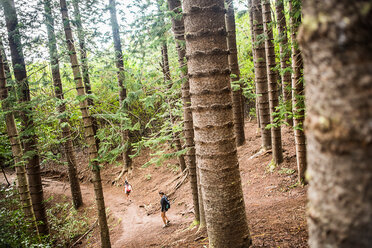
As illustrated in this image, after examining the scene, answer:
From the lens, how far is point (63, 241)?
36.2ft

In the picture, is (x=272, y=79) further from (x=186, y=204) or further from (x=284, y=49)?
(x=186, y=204)

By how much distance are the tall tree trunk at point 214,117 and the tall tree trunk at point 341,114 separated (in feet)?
6.51

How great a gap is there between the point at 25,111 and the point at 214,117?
8.92 meters

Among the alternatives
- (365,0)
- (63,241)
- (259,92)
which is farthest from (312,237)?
(63,241)

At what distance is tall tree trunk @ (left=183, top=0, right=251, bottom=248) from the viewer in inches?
115

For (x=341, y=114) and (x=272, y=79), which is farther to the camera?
(x=272, y=79)

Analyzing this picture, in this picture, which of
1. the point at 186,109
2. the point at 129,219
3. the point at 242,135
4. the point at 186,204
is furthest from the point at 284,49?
the point at 129,219

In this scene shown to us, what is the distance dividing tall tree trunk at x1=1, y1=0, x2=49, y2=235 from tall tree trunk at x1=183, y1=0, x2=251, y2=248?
7517 mm

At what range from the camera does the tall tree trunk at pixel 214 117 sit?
2910 millimetres

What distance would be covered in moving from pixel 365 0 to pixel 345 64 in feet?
0.70

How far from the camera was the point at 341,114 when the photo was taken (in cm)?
85

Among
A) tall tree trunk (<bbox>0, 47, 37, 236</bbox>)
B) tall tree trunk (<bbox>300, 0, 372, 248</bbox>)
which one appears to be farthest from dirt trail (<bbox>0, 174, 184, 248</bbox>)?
tall tree trunk (<bbox>300, 0, 372, 248</bbox>)

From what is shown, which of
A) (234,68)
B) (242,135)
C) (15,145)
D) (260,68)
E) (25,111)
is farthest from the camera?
(242,135)

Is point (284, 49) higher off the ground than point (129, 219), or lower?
higher
